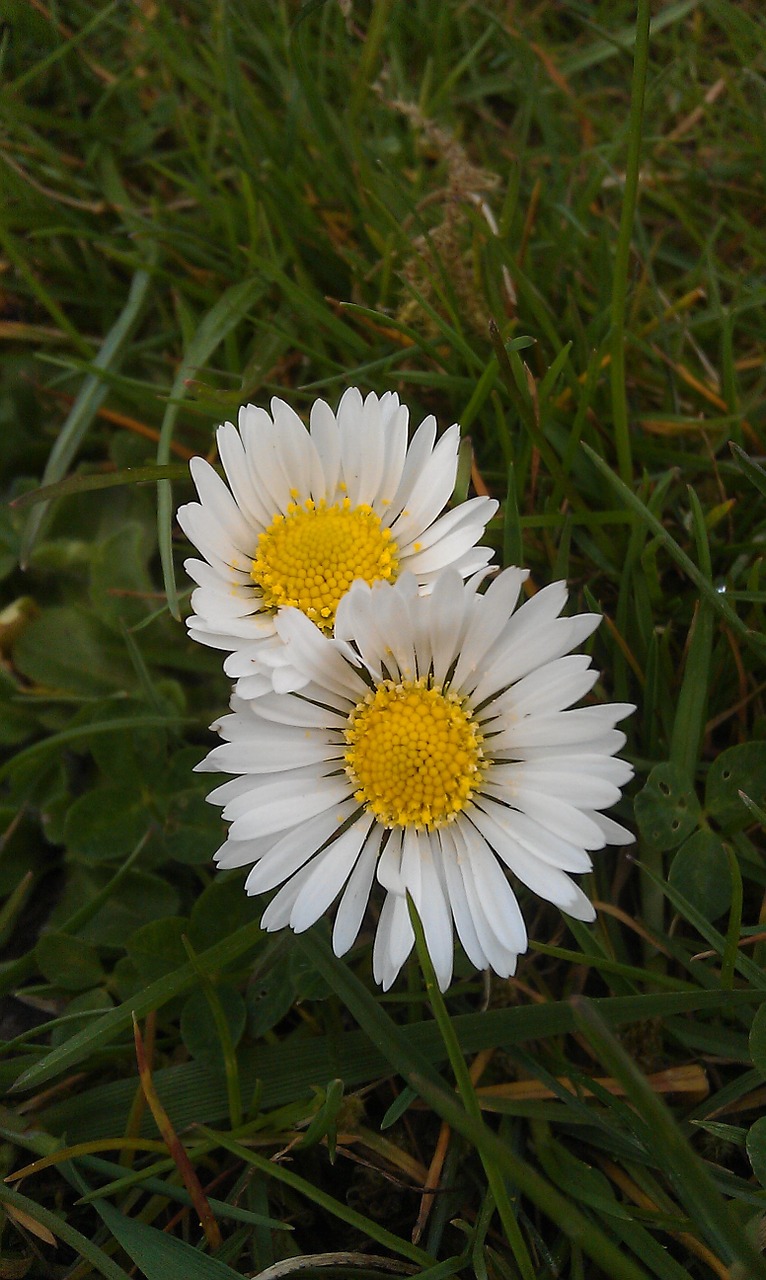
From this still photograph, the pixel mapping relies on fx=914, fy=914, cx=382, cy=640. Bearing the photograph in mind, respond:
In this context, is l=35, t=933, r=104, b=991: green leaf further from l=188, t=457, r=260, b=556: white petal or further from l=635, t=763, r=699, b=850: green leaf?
l=635, t=763, r=699, b=850: green leaf

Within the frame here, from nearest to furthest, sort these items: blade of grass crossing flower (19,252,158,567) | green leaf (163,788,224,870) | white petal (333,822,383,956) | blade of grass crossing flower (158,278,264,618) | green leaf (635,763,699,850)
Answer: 1. white petal (333,822,383,956)
2. green leaf (635,763,699,850)
3. green leaf (163,788,224,870)
4. blade of grass crossing flower (158,278,264,618)
5. blade of grass crossing flower (19,252,158,567)

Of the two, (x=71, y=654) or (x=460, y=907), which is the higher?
(x=71, y=654)

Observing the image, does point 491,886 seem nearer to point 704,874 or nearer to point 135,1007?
point 704,874

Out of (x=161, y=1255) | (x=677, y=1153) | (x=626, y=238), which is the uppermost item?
(x=626, y=238)

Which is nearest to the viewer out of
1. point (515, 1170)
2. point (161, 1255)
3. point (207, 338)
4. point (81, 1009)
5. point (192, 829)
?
point (515, 1170)

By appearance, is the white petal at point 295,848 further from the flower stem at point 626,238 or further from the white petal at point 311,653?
the flower stem at point 626,238

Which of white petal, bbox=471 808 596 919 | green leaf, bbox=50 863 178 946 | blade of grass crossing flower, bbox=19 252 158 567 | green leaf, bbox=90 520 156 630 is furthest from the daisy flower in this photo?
blade of grass crossing flower, bbox=19 252 158 567

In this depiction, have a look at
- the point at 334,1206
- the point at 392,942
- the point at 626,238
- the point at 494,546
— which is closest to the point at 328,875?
the point at 392,942
